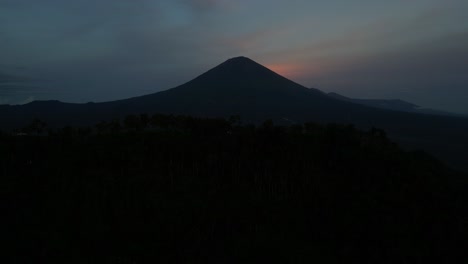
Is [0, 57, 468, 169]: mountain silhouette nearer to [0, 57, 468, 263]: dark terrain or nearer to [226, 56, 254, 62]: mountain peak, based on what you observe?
[226, 56, 254, 62]: mountain peak

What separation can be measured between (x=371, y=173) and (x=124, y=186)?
6497 millimetres

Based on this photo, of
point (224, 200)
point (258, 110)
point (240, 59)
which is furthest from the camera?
point (240, 59)

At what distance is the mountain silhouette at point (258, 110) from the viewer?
48.8 metres

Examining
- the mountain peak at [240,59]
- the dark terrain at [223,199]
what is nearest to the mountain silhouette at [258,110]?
the mountain peak at [240,59]

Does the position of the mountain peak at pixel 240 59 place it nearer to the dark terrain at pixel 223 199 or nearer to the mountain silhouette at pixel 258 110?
the mountain silhouette at pixel 258 110

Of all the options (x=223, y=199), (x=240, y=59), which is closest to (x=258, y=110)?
(x=240, y=59)

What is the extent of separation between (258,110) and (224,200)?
48777 mm

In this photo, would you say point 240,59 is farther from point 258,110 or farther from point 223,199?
point 223,199

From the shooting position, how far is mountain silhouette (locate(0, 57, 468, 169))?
160 feet

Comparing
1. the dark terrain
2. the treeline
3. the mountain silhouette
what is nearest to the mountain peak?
the mountain silhouette

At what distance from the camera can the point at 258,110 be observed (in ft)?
186

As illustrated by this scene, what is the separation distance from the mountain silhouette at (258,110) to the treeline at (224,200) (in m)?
31.6

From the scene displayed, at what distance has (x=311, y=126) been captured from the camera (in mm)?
14570

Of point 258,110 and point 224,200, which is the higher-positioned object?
point 258,110
